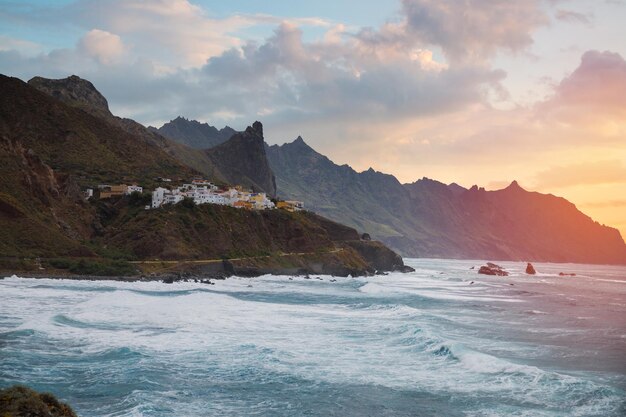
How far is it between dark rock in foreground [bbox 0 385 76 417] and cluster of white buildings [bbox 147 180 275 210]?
106627 millimetres

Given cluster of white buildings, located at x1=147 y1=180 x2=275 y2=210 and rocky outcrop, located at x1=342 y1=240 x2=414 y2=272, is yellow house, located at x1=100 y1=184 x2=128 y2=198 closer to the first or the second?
cluster of white buildings, located at x1=147 y1=180 x2=275 y2=210

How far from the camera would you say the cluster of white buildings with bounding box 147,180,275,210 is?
393 ft

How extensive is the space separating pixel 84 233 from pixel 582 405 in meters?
90.1

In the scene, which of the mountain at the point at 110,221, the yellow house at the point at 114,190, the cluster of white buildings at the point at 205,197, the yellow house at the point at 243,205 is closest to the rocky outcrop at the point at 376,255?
the mountain at the point at 110,221

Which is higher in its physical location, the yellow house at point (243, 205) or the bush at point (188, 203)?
the yellow house at point (243, 205)

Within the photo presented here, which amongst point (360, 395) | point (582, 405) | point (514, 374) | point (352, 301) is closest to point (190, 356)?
point (360, 395)

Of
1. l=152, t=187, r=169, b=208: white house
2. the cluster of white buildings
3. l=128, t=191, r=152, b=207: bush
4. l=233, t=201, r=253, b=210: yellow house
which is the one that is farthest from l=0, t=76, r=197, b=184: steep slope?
l=233, t=201, r=253, b=210: yellow house

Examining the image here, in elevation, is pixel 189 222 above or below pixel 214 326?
above

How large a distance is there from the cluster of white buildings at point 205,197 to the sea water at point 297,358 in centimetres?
6118

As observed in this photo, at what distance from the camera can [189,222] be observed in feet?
368

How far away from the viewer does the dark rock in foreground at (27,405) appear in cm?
1185

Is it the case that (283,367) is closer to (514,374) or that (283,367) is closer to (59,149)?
(514,374)

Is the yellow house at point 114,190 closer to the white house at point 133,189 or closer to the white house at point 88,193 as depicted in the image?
the white house at point 133,189

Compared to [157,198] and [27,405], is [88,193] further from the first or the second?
[27,405]
